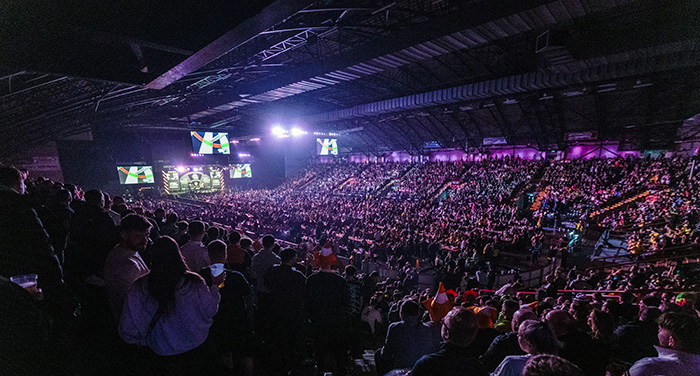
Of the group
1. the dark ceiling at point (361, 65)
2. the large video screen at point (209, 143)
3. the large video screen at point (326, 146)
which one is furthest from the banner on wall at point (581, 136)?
the large video screen at point (209, 143)

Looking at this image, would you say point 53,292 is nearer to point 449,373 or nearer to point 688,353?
point 449,373

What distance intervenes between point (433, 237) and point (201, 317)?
1278cm

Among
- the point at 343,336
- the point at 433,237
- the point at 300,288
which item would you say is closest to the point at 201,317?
the point at 300,288

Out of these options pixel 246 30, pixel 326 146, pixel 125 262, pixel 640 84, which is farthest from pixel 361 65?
pixel 326 146

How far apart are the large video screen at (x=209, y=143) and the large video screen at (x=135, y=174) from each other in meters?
9.54

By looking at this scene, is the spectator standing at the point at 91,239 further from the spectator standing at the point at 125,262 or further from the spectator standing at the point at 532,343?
the spectator standing at the point at 532,343

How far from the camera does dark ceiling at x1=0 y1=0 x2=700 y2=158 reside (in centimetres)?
212

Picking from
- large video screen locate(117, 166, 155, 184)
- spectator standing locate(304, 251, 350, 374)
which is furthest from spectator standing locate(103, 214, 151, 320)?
large video screen locate(117, 166, 155, 184)

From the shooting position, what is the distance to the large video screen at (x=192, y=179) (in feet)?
92.0

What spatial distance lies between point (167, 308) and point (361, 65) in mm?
7515

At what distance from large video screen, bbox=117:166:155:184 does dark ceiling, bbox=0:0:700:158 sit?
346 cm

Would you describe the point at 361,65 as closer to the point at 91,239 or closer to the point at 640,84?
the point at 91,239

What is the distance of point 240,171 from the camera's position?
3253 cm

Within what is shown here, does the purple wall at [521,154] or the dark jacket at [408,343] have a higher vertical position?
the purple wall at [521,154]
